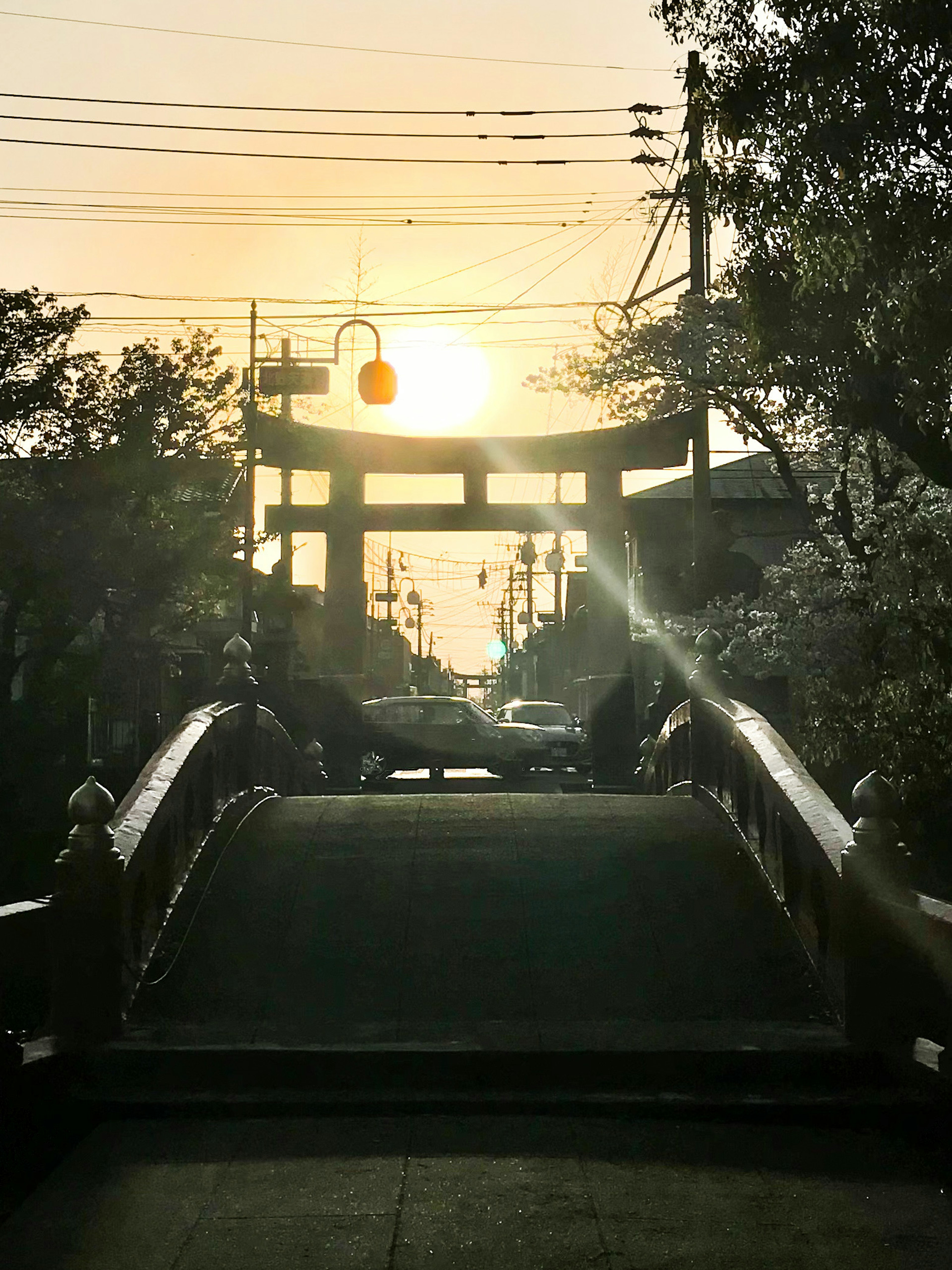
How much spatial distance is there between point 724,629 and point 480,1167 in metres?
22.0

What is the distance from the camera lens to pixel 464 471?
93.7 feet

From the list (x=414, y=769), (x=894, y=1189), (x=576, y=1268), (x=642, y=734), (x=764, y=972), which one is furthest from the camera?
(x=414, y=769)

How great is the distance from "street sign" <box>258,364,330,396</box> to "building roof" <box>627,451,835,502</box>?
9.31 m

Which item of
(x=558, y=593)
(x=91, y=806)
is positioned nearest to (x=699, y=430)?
(x=91, y=806)

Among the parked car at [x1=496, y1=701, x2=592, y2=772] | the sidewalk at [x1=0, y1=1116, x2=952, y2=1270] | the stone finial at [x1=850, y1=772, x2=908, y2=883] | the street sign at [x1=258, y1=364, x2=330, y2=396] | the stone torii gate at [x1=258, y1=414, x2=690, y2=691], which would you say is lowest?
the parked car at [x1=496, y1=701, x2=592, y2=772]

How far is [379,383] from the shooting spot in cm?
2089

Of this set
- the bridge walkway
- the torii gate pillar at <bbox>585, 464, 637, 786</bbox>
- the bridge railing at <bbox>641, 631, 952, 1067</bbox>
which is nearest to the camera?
the bridge walkway

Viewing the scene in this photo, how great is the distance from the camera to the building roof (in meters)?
41.4

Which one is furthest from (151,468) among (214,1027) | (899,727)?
(214,1027)

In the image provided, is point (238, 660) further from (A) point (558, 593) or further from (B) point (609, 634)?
(A) point (558, 593)

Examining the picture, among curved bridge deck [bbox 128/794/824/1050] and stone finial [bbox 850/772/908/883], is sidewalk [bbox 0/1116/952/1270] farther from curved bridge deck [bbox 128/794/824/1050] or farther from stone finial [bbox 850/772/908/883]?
stone finial [bbox 850/772/908/883]

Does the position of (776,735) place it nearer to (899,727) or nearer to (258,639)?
(899,727)

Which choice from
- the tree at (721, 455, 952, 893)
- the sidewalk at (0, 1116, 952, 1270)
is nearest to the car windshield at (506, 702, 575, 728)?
the tree at (721, 455, 952, 893)

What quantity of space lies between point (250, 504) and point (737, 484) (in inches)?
669
